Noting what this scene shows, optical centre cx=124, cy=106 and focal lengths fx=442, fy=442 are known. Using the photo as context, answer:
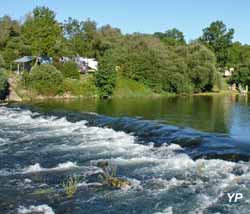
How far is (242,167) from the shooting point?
64.5 feet

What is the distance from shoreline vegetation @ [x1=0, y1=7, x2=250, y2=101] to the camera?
68.7 meters

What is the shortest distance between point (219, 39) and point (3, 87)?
292 ft

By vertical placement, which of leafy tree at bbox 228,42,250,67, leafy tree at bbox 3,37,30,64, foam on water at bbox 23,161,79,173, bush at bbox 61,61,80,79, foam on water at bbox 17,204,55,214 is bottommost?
foam on water at bbox 17,204,55,214

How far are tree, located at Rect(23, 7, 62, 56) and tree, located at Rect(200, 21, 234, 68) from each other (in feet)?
221

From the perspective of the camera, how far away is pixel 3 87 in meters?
59.2

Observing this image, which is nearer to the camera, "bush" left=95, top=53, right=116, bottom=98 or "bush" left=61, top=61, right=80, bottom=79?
"bush" left=95, top=53, right=116, bottom=98

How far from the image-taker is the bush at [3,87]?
191ft

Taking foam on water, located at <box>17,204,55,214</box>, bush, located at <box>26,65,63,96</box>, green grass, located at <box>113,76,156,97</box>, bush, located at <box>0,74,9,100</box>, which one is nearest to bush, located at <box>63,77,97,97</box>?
bush, located at <box>26,65,63,96</box>

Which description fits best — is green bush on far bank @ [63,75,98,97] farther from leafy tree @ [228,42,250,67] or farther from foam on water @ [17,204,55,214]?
leafy tree @ [228,42,250,67]

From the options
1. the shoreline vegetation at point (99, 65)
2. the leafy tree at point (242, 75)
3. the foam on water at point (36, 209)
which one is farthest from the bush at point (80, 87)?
the foam on water at point (36, 209)

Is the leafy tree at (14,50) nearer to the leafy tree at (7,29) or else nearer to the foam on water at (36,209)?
the leafy tree at (7,29)

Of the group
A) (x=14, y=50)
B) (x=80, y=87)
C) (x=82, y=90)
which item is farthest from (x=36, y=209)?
(x=14, y=50)

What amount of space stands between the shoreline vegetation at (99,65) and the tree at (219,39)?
19.8 meters

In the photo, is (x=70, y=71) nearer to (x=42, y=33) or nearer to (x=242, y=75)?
(x=42, y=33)
